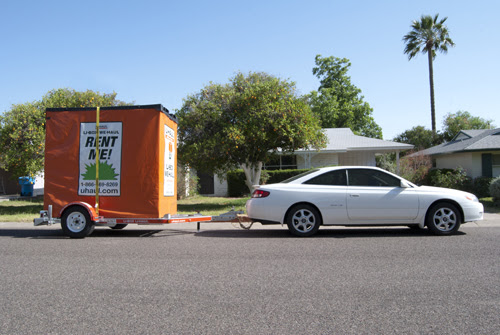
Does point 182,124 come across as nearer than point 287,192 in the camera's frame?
No

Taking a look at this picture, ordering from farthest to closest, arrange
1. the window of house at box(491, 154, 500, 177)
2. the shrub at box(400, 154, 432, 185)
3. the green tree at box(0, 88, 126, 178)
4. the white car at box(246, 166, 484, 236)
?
1. the shrub at box(400, 154, 432, 185)
2. the window of house at box(491, 154, 500, 177)
3. the green tree at box(0, 88, 126, 178)
4. the white car at box(246, 166, 484, 236)

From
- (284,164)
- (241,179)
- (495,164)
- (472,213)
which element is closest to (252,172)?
(241,179)

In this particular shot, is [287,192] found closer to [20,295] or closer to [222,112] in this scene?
[20,295]

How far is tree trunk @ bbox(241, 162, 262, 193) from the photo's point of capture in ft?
55.6

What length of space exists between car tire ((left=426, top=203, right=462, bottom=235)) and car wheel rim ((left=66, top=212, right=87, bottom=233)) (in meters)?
7.80

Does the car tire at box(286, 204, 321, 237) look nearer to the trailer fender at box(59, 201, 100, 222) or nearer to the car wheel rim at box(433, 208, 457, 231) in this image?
the car wheel rim at box(433, 208, 457, 231)

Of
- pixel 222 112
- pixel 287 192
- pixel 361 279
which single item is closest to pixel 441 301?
pixel 361 279

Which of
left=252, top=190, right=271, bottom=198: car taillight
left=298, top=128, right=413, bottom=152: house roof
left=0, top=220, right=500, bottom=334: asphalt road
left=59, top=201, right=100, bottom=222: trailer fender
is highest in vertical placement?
left=298, top=128, right=413, bottom=152: house roof

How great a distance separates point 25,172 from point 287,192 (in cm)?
1223

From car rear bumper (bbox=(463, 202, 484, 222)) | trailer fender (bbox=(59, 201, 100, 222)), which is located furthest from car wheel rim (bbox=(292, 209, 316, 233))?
trailer fender (bbox=(59, 201, 100, 222))

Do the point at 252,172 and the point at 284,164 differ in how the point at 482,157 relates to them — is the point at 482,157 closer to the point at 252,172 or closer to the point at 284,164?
the point at 284,164

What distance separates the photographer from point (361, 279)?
5.18 metres

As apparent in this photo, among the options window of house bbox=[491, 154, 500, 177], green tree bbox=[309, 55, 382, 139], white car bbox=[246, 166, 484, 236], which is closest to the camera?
white car bbox=[246, 166, 484, 236]

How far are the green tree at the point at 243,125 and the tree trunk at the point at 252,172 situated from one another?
0.31 meters
